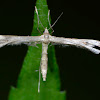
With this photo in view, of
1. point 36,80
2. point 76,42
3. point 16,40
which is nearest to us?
point 36,80

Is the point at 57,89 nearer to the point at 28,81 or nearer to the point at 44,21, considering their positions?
the point at 28,81

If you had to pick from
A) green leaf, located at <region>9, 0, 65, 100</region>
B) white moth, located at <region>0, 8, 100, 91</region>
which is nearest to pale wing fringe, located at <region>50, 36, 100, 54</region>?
white moth, located at <region>0, 8, 100, 91</region>

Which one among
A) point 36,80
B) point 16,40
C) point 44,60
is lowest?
point 36,80

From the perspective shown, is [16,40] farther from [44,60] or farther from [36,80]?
[36,80]

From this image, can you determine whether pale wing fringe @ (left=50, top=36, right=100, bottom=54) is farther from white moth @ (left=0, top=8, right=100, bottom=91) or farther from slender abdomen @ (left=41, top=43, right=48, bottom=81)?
slender abdomen @ (left=41, top=43, right=48, bottom=81)

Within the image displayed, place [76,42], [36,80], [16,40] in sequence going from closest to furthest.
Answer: [36,80] → [16,40] → [76,42]

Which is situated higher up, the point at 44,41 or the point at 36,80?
the point at 44,41

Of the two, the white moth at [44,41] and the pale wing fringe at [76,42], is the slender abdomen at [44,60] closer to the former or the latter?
the white moth at [44,41]

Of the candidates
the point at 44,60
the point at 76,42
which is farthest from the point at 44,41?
the point at 76,42

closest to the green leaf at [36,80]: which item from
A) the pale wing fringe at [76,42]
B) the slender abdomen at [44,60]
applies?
the slender abdomen at [44,60]

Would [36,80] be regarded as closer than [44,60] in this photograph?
Yes
